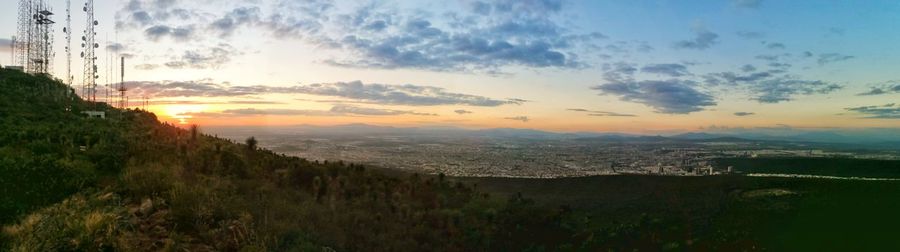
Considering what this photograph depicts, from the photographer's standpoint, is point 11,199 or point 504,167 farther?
point 504,167

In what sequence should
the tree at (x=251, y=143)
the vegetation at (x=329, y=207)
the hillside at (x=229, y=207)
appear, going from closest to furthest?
1. the hillside at (x=229, y=207)
2. the vegetation at (x=329, y=207)
3. the tree at (x=251, y=143)

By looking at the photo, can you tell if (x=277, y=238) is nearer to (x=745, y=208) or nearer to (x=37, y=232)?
(x=37, y=232)

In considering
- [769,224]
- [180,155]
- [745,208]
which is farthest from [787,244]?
[180,155]

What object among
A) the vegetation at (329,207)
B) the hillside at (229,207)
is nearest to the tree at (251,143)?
the hillside at (229,207)

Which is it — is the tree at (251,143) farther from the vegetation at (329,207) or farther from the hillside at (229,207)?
the vegetation at (329,207)

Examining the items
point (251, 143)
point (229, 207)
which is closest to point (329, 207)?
point (229, 207)

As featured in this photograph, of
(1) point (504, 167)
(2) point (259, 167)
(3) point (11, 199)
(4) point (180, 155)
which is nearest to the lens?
(3) point (11, 199)
